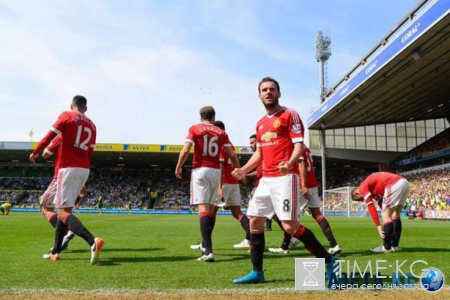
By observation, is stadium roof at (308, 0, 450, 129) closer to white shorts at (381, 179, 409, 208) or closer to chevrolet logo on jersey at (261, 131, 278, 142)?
white shorts at (381, 179, 409, 208)

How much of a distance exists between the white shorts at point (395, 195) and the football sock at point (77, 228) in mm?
4852

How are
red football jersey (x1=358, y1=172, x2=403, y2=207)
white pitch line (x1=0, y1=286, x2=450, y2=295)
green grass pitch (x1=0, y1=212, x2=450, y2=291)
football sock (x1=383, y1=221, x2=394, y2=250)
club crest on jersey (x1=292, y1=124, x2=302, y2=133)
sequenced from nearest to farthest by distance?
white pitch line (x1=0, y1=286, x2=450, y2=295) → green grass pitch (x1=0, y1=212, x2=450, y2=291) → club crest on jersey (x1=292, y1=124, x2=302, y2=133) → football sock (x1=383, y1=221, x2=394, y2=250) → red football jersey (x1=358, y1=172, x2=403, y2=207)

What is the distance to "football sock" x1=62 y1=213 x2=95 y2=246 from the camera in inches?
209

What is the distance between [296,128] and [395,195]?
3517 mm

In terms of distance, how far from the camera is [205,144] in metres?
6.08

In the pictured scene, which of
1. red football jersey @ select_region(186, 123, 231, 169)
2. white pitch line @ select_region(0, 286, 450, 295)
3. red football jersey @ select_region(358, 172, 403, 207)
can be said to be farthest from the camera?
red football jersey @ select_region(358, 172, 403, 207)

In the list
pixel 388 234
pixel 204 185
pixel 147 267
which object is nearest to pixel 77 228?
pixel 147 267

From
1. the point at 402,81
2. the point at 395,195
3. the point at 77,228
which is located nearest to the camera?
the point at 77,228

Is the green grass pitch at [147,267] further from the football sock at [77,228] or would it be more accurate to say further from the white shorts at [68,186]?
the white shorts at [68,186]

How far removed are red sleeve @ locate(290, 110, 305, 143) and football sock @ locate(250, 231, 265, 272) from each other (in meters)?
1.12

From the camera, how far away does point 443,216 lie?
27.0 metres

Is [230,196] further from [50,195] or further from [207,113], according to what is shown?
[50,195]

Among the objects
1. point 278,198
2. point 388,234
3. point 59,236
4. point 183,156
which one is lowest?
point 59,236

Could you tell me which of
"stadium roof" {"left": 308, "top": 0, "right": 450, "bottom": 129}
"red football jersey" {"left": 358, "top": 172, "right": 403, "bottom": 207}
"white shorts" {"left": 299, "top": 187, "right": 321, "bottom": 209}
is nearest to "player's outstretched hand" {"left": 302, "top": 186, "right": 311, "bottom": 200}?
"white shorts" {"left": 299, "top": 187, "right": 321, "bottom": 209}
